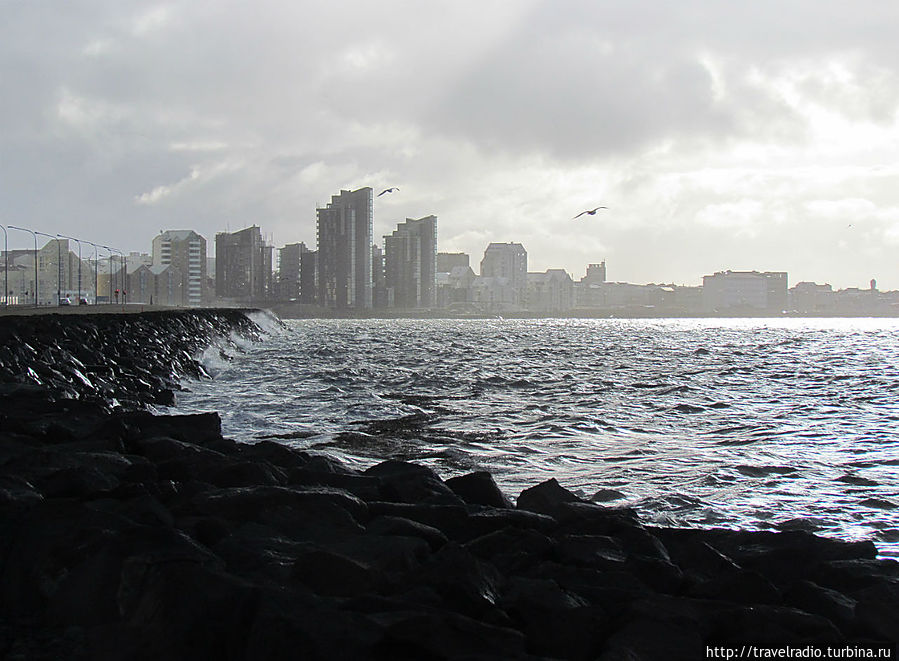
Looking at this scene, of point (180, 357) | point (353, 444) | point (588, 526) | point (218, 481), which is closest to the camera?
point (588, 526)

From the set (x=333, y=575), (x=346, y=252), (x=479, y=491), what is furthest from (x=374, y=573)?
(x=346, y=252)

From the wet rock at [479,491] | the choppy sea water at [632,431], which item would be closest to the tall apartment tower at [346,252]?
the choppy sea water at [632,431]

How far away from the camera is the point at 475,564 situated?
11.4 ft

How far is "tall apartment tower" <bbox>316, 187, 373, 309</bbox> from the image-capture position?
614 feet

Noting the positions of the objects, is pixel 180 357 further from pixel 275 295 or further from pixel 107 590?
pixel 275 295

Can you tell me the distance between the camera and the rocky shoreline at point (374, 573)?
2.80m

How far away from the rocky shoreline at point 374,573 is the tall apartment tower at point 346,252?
599 ft

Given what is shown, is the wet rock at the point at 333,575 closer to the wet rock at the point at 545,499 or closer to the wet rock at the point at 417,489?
the wet rock at the point at 417,489

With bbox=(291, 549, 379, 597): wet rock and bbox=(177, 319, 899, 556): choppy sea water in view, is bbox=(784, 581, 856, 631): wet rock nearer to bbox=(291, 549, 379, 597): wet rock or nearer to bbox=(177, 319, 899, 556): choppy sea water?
bbox=(177, 319, 899, 556): choppy sea water

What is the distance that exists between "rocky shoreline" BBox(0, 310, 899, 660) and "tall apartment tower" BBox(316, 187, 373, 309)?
183m

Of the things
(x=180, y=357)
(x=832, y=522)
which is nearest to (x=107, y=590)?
(x=832, y=522)

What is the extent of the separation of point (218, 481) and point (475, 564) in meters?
2.62

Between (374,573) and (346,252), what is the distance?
A: 612ft

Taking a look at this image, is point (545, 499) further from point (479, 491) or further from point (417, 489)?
point (417, 489)
